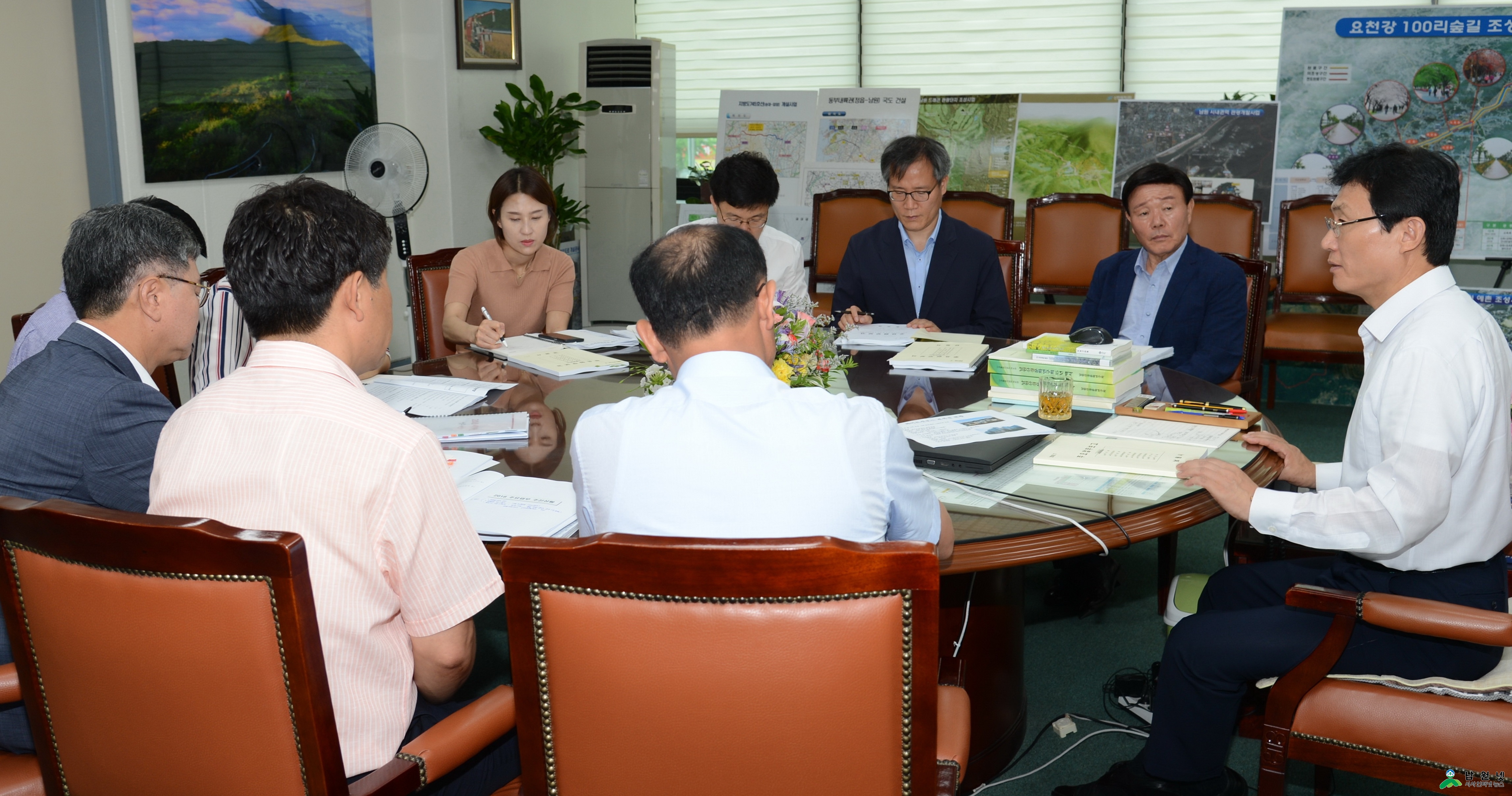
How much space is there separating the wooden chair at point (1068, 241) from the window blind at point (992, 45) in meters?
1.49

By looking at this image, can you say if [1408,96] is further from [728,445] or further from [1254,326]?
[728,445]

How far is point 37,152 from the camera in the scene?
432cm

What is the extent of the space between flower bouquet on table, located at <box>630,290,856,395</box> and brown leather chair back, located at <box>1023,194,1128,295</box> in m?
3.35

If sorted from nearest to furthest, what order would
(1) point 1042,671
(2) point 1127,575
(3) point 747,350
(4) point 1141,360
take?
(3) point 747,350, (4) point 1141,360, (1) point 1042,671, (2) point 1127,575

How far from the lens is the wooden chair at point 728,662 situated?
1027 mm

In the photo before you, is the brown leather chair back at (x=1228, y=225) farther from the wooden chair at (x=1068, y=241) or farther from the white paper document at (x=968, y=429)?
the white paper document at (x=968, y=429)

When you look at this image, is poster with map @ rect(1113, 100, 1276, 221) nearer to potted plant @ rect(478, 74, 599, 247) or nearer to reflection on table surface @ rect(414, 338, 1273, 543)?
reflection on table surface @ rect(414, 338, 1273, 543)

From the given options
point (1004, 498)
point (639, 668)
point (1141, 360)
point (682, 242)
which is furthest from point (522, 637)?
point (1141, 360)

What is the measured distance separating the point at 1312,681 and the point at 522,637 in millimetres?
1250

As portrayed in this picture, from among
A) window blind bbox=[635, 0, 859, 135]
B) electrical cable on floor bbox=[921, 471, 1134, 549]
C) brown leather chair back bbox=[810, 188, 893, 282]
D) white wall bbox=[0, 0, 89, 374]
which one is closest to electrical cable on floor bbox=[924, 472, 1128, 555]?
electrical cable on floor bbox=[921, 471, 1134, 549]

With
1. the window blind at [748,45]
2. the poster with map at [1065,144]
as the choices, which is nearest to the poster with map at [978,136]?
the poster with map at [1065,144]

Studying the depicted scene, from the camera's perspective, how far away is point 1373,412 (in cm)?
183

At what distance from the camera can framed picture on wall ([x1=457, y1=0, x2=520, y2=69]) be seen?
616cm

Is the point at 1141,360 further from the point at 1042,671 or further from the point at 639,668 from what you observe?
the point at 639,668
